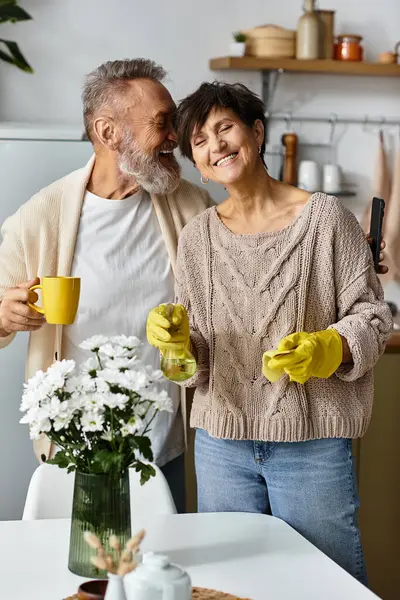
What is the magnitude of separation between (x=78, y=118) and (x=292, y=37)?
884 mm

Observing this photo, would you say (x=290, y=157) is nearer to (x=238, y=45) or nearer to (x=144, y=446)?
(x=238, y=45)

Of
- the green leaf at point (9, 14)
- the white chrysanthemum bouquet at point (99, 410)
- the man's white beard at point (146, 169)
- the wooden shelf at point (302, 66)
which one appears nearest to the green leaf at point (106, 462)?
the white chrysanthemum bouquet at point (99, 410)

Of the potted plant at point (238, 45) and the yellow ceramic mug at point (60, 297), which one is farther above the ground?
the potted plant at point (238, 45)

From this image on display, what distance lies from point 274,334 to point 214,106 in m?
0.46

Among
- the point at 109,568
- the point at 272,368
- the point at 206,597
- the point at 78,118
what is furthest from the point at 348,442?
the point at 78,118

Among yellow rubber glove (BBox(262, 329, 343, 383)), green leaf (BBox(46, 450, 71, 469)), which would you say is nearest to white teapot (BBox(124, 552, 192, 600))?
green leaf (BBox(46, 450, 71, 469))

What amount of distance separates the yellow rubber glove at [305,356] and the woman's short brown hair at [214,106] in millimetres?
470

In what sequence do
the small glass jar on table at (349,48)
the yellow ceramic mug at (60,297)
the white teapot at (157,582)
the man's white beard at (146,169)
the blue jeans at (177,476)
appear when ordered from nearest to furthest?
the white teapot at (157,582)
the yellow ceramic mug at (60,297)
the man's white beard at (146,169)
the blue jeans at (177,476)
the small glass jar on table at (349,48)

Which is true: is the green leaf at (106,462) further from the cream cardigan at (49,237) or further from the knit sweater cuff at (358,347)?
the cream cardigan at (49,237)

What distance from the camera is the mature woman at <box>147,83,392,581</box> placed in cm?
166

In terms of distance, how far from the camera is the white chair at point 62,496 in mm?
1785

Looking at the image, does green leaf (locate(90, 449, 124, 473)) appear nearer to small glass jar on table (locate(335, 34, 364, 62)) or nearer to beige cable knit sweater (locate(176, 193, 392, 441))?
beige cable knit sweater (locate(176, 193, 392, 441))

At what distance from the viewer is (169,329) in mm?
1653

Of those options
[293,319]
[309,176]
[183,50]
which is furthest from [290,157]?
[293,319]
